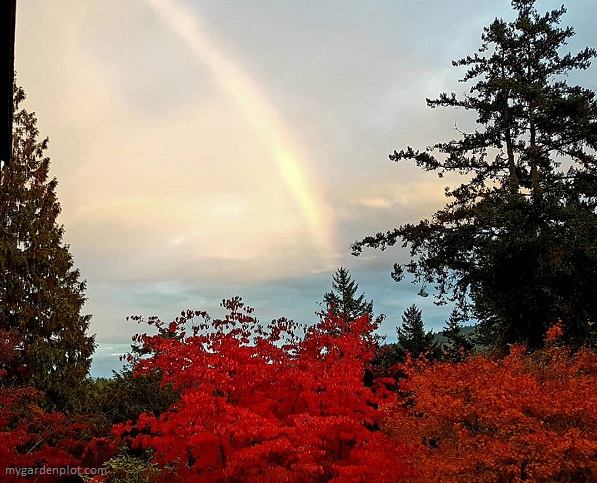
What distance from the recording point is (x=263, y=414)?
1259 cm

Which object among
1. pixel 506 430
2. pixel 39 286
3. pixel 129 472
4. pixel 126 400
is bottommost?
pixel 129 472

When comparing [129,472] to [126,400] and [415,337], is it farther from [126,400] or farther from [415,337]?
[415,337]

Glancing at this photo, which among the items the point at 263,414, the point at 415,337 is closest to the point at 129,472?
the point at 263,414

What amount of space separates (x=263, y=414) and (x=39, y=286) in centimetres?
1287

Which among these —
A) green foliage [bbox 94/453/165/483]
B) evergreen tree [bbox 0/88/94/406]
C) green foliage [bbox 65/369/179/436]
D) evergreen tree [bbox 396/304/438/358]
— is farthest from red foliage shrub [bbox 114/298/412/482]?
evergreen tree [bbox 396/304/438/358]

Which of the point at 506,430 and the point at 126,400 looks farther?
the point at 126,400

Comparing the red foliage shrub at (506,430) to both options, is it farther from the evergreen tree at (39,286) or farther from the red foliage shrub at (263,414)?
the evergreen tree at (39,286)

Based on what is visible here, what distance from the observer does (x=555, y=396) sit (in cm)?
992

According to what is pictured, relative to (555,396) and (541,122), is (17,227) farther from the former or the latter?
(541,122)

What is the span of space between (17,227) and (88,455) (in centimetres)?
975

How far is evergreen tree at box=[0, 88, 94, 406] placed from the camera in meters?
20.2

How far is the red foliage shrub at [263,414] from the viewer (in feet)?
37.3

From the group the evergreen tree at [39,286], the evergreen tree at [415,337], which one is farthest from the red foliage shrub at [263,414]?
the evergreen tree at [415,337]

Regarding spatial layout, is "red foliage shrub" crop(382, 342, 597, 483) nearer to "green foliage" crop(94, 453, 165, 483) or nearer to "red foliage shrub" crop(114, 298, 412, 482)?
"red foliage shrub" crop(114, 298, 412, 482)
